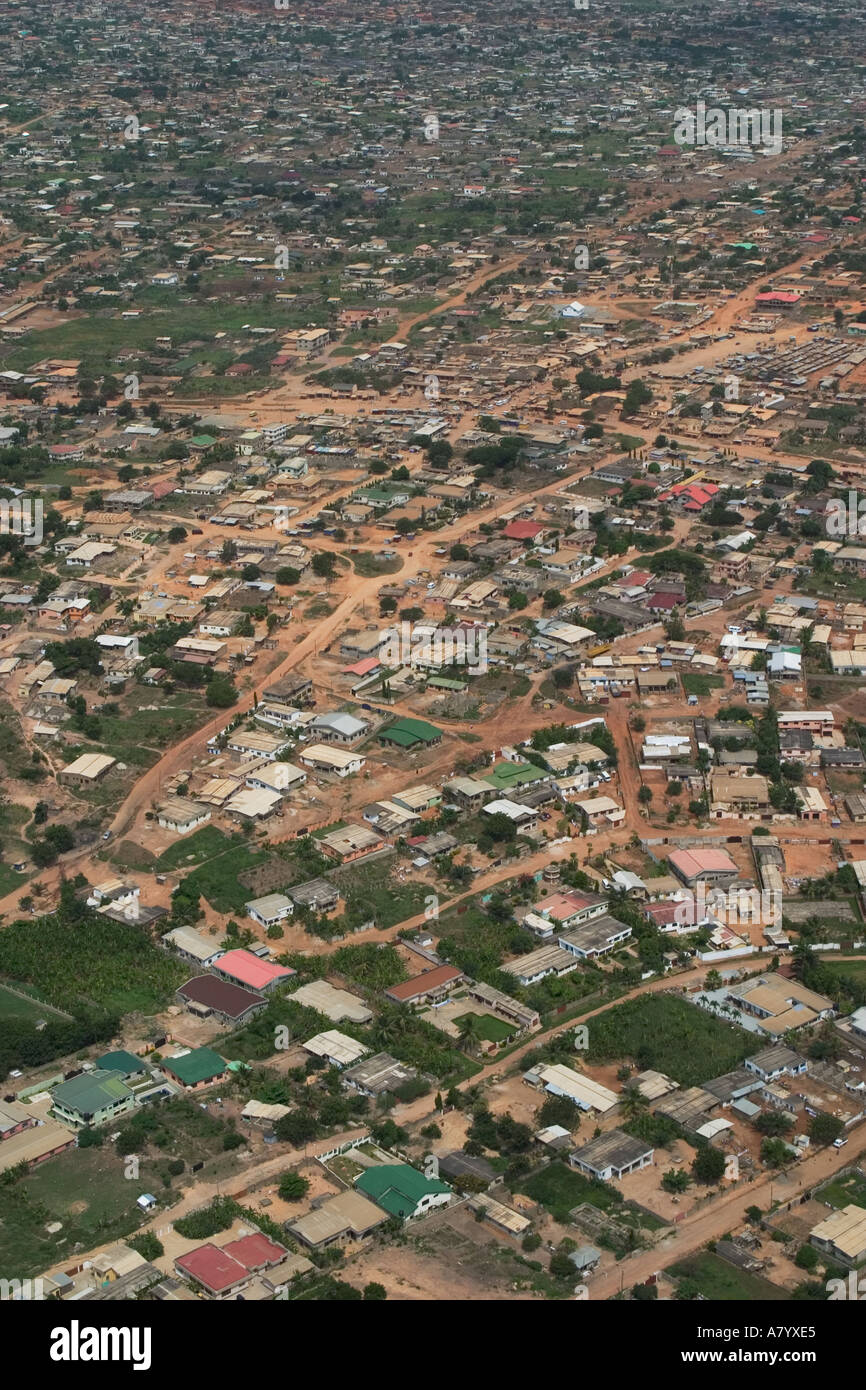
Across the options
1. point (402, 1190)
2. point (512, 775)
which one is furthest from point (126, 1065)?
point (512, 775)

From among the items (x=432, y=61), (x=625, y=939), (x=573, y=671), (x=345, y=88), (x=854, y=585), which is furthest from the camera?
(x=432, y=61)

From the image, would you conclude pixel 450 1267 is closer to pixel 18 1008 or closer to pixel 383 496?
pixel 18 1008

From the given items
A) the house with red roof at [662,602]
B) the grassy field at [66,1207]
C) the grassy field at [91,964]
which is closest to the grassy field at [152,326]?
the house with red roof at [662,602]

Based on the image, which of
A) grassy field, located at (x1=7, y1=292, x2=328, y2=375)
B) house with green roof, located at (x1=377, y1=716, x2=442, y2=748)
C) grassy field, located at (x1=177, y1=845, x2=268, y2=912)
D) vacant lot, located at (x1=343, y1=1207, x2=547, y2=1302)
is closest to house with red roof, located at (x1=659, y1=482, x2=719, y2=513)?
house with green roof, located at (x1=377, y1=716, x2=442, y2=748)

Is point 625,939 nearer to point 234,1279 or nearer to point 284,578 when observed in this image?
point 234,1279

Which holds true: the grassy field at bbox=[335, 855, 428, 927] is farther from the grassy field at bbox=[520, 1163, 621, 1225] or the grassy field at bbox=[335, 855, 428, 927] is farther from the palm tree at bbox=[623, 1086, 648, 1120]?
the grassy field at bbox=[520, 1163, 621, 1225]

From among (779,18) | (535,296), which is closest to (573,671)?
(535,296)
